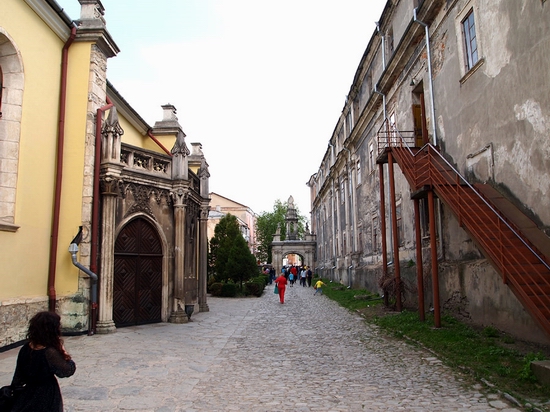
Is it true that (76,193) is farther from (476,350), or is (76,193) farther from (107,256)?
(476,350)

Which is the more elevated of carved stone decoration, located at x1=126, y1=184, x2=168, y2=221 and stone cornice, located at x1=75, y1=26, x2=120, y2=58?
stone cornice, located at x1=75, y1=26, x2=120, y2=58

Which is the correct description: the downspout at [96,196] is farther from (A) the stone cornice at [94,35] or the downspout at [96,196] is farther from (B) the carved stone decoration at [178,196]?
(B) the carved stone decoration at [178,196]

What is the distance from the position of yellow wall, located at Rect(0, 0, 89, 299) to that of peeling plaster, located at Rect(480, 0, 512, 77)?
32.0 ft

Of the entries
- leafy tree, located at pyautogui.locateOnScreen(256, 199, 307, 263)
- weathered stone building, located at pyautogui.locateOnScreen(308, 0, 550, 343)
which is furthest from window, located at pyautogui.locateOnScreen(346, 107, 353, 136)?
leafy tree, located at pyautogui.locateOnScreen(256, 199, 307, 263)

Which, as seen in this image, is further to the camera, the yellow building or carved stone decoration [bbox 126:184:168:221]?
carved stone decoration [bbox 126:184:168:221]

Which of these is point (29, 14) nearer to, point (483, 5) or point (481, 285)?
point (483, 5)

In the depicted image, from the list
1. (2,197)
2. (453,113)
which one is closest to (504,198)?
(453,113)

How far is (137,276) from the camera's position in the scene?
1291 centimetres

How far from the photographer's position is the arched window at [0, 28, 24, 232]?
31.0 feet

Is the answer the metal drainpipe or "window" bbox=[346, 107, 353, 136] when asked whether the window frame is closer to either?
the metal drainpipe

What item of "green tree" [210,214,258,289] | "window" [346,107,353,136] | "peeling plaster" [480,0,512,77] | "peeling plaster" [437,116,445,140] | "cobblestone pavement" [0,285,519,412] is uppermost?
"window" [346,107,353,136]

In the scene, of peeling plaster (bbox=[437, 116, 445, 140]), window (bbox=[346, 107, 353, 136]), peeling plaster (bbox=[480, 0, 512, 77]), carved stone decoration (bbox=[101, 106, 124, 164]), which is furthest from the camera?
window (bbox=[346, 107, 353, 136])

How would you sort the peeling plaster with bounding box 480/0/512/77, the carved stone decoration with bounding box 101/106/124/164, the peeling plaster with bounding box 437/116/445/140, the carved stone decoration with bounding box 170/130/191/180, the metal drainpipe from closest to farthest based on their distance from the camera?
the peeling plaster with bounding box 480/0/512/77 < the metal drainpipe < the carved stone decoration with bounding box 101/106/124/164 < the peeling plaster with bounding box 437/116/445/140 < the carved stone decoration with bounding box 170/130/191/180

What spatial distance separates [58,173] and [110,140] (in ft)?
5.42
